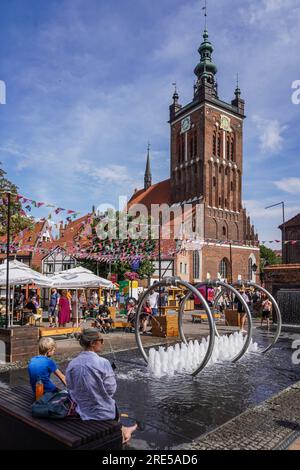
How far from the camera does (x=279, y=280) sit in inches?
704

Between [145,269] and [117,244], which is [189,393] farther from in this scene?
[145,269]

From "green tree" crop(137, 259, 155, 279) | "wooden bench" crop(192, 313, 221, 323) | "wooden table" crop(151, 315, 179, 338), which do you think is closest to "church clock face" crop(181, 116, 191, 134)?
"green tree" crop(137, 259, 155, 279)

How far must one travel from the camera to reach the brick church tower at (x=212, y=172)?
159 feet

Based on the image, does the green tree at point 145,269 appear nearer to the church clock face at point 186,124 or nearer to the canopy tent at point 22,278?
the canopy tent at point 22,278

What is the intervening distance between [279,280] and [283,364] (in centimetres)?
891

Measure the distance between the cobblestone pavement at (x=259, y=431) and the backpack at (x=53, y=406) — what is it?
1481mm

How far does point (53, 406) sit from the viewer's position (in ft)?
13.1

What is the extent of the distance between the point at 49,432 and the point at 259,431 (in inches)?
108

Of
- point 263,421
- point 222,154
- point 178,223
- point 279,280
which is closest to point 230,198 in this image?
point 222,154

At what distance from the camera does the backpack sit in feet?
13.0

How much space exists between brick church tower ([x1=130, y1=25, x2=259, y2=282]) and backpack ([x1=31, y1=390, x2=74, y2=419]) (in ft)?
137

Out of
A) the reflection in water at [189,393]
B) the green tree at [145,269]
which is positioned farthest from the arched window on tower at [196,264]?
the reflection in water at [189,393]

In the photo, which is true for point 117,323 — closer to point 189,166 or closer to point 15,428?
point 15,428

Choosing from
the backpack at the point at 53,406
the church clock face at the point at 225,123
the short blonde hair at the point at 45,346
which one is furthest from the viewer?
the church clock face at the point at 225,123
